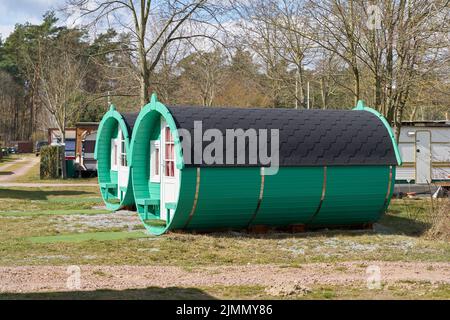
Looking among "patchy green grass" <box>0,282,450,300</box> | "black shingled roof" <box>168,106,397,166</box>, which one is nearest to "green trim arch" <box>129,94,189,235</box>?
"black shingled roof" <box>168,106,397,166</box>

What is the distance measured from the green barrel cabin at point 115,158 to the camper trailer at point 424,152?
34.1ft

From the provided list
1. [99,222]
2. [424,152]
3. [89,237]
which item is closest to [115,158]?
[99,222]

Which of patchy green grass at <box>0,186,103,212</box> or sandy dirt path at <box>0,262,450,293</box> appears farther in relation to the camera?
patchy green grass at <box>0,186,103,212</box>

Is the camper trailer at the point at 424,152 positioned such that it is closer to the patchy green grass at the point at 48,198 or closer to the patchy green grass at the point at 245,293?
the patchy green grass at the point at 48,198

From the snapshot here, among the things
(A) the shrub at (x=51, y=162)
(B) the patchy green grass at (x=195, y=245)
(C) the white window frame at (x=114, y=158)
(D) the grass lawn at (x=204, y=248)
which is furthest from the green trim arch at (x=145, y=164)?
(A) the shrub at (x=51, y=162)

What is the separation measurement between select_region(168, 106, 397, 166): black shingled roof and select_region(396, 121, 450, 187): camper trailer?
9920 millimetres

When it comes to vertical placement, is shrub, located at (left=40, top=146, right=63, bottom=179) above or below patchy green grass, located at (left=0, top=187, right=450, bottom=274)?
above

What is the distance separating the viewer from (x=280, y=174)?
13.4 metres

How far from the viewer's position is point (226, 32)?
22.6 metres

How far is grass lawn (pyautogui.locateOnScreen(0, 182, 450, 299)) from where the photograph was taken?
27.2ft

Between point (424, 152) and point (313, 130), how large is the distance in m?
11.7

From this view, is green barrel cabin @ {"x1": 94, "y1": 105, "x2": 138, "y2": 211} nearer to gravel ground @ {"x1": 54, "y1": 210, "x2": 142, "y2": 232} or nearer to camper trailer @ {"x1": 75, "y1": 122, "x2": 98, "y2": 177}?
gravel ground @ {"x1": 54, "y1": 210, "x2": 142, "y2": 232}

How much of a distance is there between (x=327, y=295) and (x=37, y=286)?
3.59 metres
